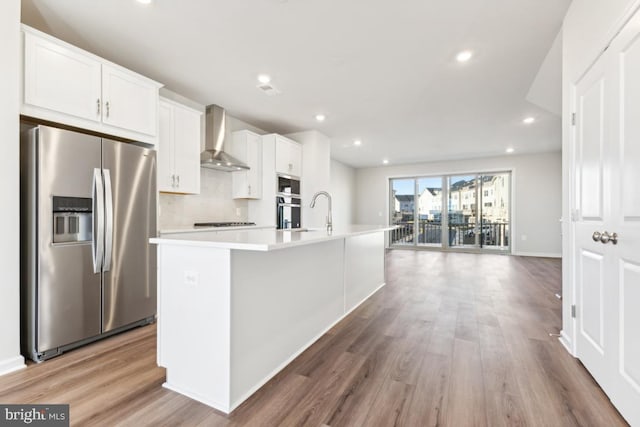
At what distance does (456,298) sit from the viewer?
A: 348cm

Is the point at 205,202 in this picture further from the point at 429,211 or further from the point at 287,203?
the point at 429,211

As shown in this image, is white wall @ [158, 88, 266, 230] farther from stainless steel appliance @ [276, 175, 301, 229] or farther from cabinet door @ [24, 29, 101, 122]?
cabinet door @ [24, 29, 101, 122]

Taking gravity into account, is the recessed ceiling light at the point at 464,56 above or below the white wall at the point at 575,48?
above

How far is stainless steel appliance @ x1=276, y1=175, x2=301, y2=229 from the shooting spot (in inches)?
184

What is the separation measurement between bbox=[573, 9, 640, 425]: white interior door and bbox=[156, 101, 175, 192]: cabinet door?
3681 mm

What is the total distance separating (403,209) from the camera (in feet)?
28.6

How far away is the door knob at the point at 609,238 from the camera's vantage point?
5.00 feet

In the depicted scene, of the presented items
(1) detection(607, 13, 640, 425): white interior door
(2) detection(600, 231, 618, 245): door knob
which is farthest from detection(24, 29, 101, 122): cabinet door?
(2) detection(600, 231, 618, 245): door knob

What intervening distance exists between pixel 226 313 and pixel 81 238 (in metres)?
1.62

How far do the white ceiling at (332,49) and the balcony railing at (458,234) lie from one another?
3781mm

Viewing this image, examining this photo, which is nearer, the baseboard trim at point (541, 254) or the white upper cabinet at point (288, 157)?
the white upper cabinet at point (288, 157)

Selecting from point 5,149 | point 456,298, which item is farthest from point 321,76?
point 456,298

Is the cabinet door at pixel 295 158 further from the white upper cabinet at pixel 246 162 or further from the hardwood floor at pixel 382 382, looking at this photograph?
the hardwood floor at pixel 382 382

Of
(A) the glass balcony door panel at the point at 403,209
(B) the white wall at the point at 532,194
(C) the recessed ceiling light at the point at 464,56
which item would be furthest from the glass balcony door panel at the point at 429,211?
(C) the recessed ceiling light at the point at 464,56
